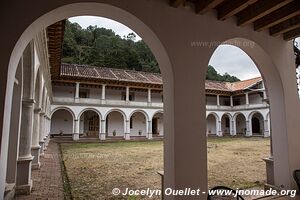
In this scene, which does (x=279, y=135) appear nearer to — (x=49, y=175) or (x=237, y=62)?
(x=49, y=175)

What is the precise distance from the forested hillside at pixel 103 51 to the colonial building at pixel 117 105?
1181 cm

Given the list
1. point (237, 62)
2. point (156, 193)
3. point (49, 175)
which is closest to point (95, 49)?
point (49, 175)

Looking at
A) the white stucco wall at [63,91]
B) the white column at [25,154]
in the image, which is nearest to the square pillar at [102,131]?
the white stucco wall at [63,91]

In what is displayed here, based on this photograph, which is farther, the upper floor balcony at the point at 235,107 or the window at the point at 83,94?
the upper floor balcony at the point at 235,107

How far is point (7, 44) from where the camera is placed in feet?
7.85

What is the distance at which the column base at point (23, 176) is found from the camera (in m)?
5.70

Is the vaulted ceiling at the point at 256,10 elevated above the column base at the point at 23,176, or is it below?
above

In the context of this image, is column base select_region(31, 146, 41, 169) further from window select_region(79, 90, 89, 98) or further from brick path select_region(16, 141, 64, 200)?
window select_region(79, 90, 89, 98)

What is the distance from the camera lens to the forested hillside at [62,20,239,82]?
39.8m

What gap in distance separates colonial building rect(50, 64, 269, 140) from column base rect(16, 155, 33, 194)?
1770 cm

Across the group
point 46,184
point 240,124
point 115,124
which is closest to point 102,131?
point 115,124

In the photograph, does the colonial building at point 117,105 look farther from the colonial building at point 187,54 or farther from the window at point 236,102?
the colonial building at point 187,54

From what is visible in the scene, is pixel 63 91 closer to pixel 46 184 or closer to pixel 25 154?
pixel 46 184

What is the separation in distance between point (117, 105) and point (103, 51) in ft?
62.5
